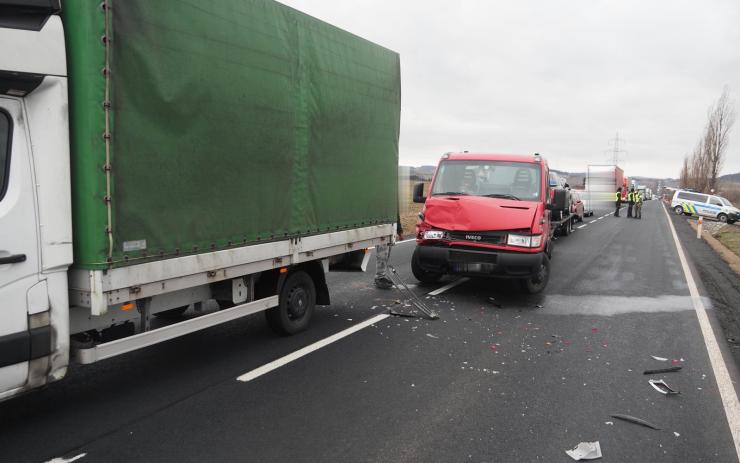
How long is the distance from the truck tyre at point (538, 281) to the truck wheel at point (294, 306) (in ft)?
13.3

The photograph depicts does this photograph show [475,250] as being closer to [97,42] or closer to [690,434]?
[690,434]

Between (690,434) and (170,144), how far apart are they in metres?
4.63

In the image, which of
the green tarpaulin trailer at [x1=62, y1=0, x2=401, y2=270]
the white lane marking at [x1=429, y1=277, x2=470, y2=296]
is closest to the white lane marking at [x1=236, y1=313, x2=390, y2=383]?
the green tarpaulin trailer at [x1=62, y1=0, x2=401, y2=270]

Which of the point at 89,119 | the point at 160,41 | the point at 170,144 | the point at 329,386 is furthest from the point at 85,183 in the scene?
the point at 329,386

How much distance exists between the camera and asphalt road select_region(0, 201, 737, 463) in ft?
12.0

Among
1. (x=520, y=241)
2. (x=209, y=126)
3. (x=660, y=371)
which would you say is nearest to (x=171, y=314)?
(x=209, y=126)

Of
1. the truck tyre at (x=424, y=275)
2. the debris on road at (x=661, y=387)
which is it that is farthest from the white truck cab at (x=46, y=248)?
the truck tyre at (x=424, y=275)

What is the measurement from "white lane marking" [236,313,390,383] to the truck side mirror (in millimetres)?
2781

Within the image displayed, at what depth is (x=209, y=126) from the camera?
14.7 ft

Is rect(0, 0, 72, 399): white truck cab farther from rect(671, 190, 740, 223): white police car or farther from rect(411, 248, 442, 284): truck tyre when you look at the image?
rect(671, 190, 740, 223): white police car

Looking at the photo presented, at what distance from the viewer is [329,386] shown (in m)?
4.71

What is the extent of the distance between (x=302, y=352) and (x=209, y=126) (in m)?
2.55

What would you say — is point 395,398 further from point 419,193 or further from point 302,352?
point 419,193

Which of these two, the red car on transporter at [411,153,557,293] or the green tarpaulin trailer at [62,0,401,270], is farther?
the red car on transporter at [411,153,557,293]
